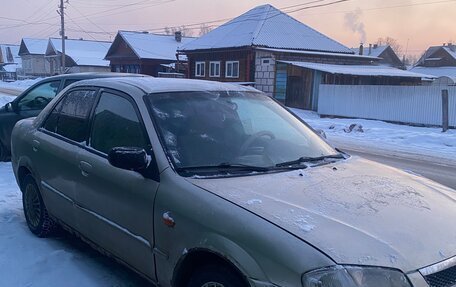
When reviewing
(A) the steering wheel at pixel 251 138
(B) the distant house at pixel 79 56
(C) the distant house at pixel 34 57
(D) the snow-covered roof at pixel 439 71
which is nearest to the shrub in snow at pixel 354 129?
(A) the steering wheel at pixel 251 138

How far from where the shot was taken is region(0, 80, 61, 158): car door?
26.6 ft

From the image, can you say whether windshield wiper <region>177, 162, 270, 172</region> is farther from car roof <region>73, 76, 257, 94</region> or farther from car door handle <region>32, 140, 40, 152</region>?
car door handle <region>32, 140, 40, 152</region>

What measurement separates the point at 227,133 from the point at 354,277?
161 cm

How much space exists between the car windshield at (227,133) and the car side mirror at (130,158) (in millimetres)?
178

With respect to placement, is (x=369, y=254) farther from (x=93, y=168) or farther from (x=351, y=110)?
(x=351, y=110)

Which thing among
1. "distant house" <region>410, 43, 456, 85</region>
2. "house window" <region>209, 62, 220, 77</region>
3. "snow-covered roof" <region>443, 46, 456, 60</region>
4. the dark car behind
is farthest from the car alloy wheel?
"snow-covered roof" <region>443, 46, 456, 60</region>

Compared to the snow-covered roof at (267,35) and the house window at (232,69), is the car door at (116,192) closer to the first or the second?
the snow-covered roof at (267,35)

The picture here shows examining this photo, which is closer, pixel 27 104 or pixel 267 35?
pixel 27 104

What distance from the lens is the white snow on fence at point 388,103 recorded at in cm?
1944

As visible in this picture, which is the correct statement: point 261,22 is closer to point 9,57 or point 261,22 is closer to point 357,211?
point 357,211

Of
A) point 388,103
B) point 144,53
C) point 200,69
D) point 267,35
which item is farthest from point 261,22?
point 388,103

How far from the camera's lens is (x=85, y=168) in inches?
147

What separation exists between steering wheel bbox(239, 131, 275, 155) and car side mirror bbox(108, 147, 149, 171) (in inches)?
27.4

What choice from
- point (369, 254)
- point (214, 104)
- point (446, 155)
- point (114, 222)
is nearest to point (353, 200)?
point (369, 254)
